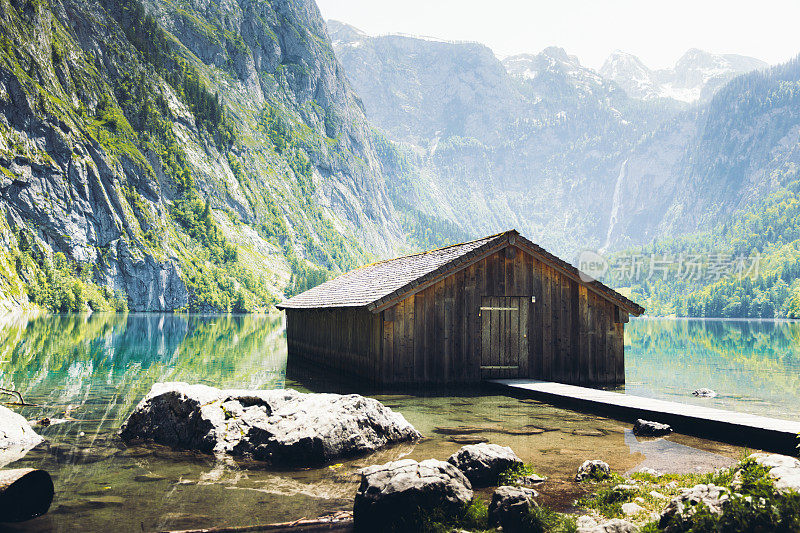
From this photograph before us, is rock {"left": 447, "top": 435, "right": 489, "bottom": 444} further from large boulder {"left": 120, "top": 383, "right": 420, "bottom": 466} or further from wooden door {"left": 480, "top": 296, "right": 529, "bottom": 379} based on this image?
wooden door {"left": 480, "top": 296, "right": 529, "bottom": 379}

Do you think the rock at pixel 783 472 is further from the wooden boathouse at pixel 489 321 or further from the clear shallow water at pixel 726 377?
the wooden boathouse at pixel 489 321

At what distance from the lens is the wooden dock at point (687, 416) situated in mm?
9883

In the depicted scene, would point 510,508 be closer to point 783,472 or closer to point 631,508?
point 631,508

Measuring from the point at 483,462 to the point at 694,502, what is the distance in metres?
3.12

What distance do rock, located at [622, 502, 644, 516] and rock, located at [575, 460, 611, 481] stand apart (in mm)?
1341

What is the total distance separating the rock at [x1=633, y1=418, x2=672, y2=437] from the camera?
447 inches

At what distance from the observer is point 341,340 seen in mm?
21750

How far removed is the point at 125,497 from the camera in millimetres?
7621

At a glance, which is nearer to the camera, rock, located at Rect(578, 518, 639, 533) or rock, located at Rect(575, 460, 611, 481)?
rock, located at Rect(578, 518, 639, 533)

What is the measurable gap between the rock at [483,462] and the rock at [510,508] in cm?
149

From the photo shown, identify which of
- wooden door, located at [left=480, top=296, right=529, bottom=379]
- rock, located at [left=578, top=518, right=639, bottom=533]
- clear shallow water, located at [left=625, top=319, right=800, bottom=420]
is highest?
wooden door, located at [left=480, top=296, right=529, bottom=379]

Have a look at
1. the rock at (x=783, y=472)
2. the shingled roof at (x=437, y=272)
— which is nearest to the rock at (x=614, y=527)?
the rock at (x=783, y=472)

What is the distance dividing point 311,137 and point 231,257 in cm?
6813

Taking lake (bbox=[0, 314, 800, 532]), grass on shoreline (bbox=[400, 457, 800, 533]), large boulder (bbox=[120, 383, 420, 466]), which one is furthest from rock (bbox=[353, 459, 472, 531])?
large boulder (bbox=[120, 383, 420, 466])
